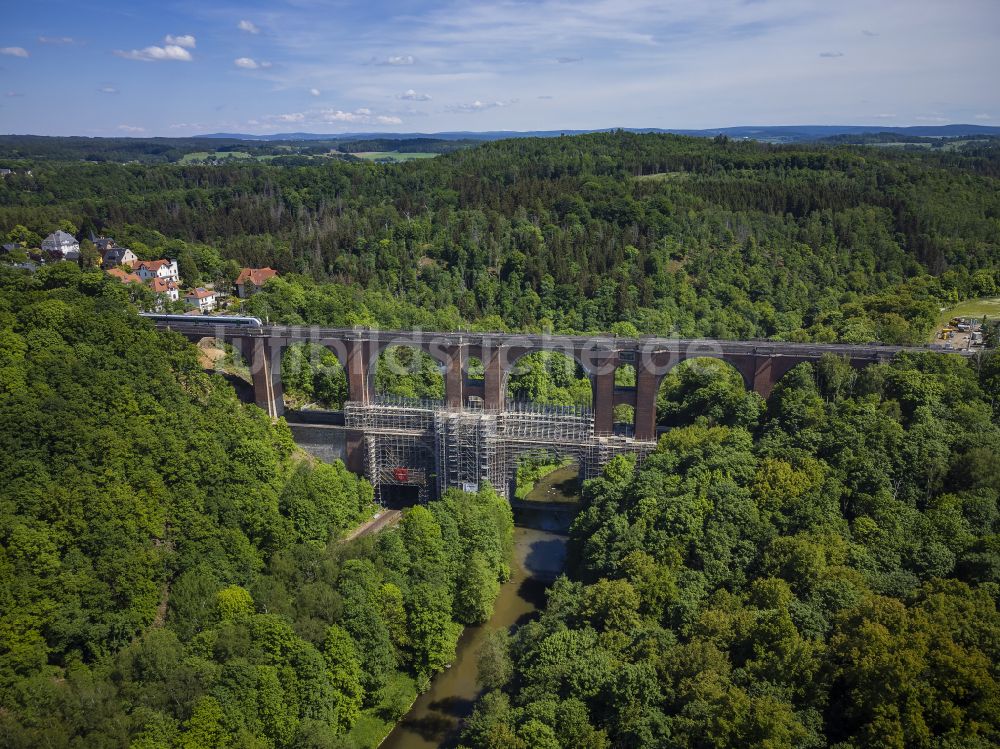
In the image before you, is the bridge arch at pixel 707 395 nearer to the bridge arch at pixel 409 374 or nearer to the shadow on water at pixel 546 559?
the shadow on water at pixel 546 559

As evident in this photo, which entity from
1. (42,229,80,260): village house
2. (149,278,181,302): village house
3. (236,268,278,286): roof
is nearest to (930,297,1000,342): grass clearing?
(236,268,278,286): roof

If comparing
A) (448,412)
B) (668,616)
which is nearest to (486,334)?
(448,412)

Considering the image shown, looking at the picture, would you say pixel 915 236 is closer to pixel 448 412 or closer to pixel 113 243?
pixel 448 412

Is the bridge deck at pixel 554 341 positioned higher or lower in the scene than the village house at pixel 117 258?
lower

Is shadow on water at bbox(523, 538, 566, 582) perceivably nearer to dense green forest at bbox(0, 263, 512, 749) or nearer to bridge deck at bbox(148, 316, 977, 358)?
dense green forest at bbox(0, 263, 512, 749)

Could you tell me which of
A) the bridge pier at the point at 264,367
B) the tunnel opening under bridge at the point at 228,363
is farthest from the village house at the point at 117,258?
the bridge pier at the point at 264,367

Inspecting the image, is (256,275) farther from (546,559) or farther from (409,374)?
(546,559)

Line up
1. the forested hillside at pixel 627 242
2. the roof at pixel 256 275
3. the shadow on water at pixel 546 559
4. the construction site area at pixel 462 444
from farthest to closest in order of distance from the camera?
1. the roof at pixel 256 275
2. the forested hillside at pixel 627 242
3. the construction site area at pixel 462 444
4. the shadow on water at pixel 546 559
